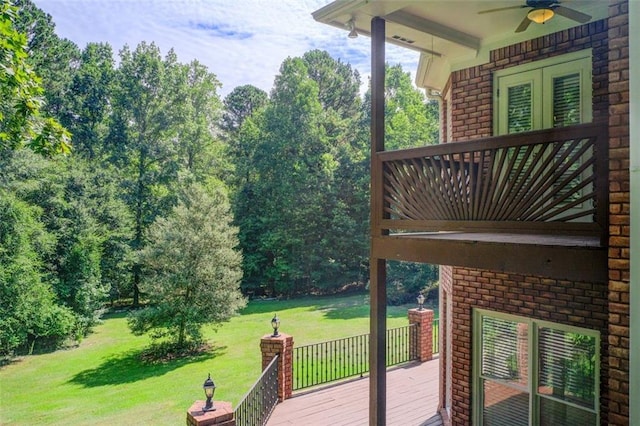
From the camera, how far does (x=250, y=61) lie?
90.7ft

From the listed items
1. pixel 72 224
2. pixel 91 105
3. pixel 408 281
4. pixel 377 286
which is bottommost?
pixel 408 281

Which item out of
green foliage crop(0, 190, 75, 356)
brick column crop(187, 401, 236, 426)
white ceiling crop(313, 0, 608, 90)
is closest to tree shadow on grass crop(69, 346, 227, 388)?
green foliage crop(0, 190, 75, 356)

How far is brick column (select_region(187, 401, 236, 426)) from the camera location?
511cm

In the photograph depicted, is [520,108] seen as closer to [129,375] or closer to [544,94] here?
[544,94]

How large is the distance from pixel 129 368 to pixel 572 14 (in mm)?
13520

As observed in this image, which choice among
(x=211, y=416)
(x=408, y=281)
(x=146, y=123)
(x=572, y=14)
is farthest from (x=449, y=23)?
(x=146, y=123)

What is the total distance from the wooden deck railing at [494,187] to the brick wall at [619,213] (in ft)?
0.40

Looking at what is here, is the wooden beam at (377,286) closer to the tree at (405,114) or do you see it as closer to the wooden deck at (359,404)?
the wooden deck at (359,404)

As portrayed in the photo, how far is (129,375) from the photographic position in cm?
A: 1195

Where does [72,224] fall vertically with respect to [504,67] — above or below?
below

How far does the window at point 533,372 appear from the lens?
4.17m

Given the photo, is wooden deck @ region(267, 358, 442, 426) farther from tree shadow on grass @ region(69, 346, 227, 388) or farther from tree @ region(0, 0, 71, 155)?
tree shadow on grass @ region(69, 346, 227, 388)

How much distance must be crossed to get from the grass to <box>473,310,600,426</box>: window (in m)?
6.61

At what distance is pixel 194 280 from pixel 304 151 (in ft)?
41.6
